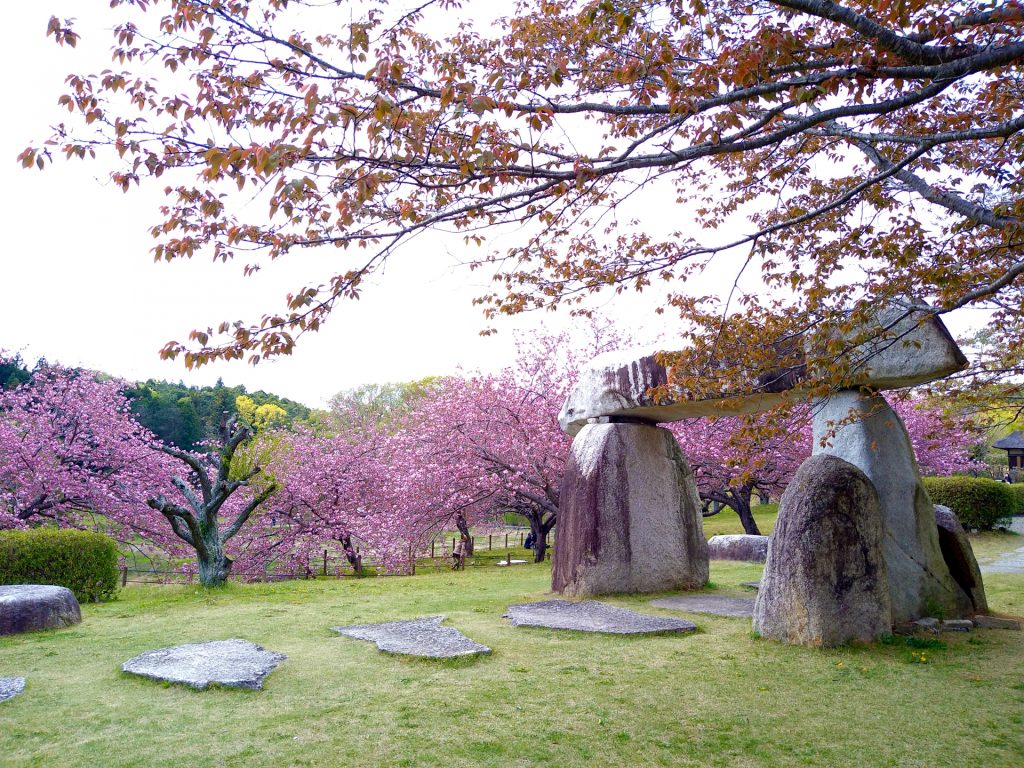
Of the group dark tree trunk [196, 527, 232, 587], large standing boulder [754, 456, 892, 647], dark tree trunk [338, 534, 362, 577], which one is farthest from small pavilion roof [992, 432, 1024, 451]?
dark tree trunk [196, 527, 232, 587]

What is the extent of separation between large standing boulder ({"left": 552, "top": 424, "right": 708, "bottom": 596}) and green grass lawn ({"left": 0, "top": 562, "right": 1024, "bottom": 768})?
2151 millimetres

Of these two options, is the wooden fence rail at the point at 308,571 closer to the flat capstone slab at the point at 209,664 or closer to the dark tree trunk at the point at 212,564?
the dark tree trunk at the point at 212,564

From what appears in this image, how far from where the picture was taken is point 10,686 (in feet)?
16.3

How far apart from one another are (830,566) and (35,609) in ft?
23.4

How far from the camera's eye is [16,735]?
4098 millimetres

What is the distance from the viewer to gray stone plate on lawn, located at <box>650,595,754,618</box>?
7.78 m

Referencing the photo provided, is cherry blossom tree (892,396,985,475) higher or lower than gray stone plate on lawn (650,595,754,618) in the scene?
higher

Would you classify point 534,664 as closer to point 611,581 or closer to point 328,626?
point 328,626

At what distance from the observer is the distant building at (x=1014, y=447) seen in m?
31.8

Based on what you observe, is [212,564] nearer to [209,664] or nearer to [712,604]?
[209,664]

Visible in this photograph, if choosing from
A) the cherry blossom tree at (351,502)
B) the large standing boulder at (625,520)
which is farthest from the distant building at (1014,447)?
the large standing boulder at (625,520)

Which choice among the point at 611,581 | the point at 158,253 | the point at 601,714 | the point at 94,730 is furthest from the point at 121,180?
the point at 611,581

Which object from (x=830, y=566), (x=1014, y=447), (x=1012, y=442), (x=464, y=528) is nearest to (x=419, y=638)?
(x=830, y=566)

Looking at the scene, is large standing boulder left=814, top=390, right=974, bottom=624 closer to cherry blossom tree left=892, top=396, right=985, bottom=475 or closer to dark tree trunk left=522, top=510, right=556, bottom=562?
dark tree trunk left=522, top=510, right=556, bottom=562
